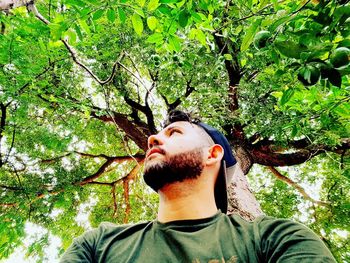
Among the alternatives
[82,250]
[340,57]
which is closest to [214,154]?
[82,250]

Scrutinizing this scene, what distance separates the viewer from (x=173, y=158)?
1.85m

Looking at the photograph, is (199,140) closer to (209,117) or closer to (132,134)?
(209,117)

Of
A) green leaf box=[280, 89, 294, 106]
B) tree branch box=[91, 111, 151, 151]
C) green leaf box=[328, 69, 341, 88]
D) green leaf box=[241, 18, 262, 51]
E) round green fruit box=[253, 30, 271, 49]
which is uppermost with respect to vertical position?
green leaf box=[241, 18, 262, 51]

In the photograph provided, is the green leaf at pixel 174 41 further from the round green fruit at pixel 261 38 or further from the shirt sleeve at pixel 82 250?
the shirt sleeve at pixel 82 250

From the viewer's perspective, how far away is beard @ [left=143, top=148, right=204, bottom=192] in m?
1.79

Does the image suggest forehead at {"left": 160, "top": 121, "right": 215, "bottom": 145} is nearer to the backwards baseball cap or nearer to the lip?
the backwards baseball cap

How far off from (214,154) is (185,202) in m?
0.52

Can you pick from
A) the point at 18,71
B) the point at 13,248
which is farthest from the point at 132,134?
the point at 13,248

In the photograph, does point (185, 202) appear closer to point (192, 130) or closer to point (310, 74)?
point (192, 130)

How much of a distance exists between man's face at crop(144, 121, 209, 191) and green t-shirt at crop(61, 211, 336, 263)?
0.29 metres

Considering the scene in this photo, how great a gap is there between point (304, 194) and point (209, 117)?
419 centimetres

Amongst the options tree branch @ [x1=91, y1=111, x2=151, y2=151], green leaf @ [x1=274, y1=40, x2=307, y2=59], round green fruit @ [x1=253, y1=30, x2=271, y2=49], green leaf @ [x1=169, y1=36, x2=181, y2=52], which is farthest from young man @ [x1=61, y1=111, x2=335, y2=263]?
tree branch @ [x1=91, y1=111, x2=151, y2=151]

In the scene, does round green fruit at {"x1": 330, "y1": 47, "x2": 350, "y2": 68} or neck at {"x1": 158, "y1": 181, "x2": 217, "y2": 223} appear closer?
round green fruit at {"x1": 330, "y1": 47, "x2": 350, "y2": 68}

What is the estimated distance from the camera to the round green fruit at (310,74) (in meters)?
1.04
